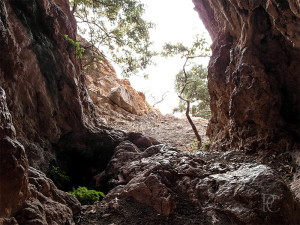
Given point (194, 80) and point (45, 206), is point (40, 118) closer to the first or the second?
point (45, 206)

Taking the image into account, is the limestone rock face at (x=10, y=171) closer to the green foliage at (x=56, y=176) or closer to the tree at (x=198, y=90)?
the green foliage at (x=56, y=176)

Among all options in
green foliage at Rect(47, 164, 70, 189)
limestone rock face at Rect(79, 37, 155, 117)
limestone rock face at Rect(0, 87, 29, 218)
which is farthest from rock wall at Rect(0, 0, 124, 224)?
limestone rock face at Rect(79, 37, 155, 117)

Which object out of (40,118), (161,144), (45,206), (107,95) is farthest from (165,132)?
(45,206)

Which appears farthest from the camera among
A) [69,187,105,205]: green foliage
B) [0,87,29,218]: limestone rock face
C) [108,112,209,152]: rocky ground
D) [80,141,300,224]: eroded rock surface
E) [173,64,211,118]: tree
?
[173,64,211,118]: tree

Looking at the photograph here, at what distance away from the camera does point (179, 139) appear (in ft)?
43.0

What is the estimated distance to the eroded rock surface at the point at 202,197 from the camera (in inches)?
115

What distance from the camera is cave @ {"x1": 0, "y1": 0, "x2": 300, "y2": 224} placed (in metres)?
3.00

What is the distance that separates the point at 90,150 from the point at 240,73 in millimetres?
6426

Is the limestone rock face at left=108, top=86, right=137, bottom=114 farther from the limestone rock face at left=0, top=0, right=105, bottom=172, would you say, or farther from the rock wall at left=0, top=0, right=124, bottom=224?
the limestone rock face at left=0, top=0, right=105, bottom=172

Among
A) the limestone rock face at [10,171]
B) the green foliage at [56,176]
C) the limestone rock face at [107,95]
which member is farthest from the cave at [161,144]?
the limestone rock face at [107,95]

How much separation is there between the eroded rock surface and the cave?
2 cm

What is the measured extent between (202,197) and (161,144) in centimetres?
288

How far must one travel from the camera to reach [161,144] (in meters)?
6.45

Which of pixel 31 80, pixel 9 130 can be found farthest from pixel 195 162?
pixel 31 80
